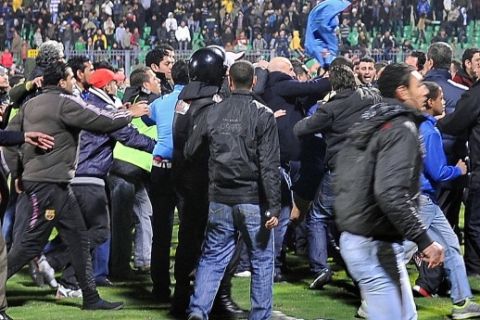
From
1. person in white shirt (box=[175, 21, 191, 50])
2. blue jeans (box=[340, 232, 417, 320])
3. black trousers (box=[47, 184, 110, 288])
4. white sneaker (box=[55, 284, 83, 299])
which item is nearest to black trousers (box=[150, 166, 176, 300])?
black trousers (box=[47, 184, 110, 288])

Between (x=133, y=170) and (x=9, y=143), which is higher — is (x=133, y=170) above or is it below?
below

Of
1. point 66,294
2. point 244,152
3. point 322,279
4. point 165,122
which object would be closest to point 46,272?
point 66,294

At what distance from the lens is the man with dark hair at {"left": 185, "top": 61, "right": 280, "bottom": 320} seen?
24.4 ft

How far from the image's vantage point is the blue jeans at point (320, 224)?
938cm

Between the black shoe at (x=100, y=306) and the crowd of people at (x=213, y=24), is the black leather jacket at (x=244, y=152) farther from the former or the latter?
the crowd of people at (x=213, y=24)

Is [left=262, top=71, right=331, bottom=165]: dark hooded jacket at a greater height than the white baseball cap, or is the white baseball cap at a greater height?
the white baseball cap

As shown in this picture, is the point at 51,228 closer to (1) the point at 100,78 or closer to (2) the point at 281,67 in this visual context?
(1) the point at 100,78

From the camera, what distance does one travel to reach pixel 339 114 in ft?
28.5

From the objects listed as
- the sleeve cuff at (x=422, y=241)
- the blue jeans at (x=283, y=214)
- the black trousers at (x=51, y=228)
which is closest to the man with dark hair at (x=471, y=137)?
the blue jeans at (x=283, y=214)

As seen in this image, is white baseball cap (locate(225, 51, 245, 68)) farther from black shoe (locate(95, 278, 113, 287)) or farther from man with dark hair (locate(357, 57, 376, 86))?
man with dark hair (locate(357, 57, 376, 86))

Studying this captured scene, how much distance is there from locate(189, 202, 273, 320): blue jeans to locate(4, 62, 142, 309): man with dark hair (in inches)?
45.7

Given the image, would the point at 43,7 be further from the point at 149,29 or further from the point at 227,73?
the point at 227,73

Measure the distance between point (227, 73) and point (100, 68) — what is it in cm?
173

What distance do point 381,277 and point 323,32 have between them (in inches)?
182
